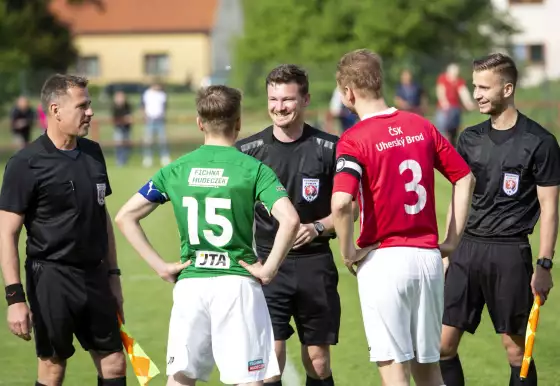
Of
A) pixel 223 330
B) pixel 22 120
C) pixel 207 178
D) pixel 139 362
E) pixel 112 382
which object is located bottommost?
pixel 112 382

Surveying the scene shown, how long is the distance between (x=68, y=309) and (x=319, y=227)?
1.55 m

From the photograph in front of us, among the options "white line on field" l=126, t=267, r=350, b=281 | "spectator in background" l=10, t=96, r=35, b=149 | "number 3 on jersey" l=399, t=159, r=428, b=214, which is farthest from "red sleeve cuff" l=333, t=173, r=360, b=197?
"spectator in background" l=10, t=96, r=35, b=149

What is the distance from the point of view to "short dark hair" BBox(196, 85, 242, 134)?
19.2 feet

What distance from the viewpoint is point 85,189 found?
6.40m

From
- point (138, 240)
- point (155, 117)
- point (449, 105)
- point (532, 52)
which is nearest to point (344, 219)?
point (138, 240)

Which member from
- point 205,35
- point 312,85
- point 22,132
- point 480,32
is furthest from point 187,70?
point 22,132

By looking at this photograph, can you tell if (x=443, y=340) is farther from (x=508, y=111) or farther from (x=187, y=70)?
(x=187, y=70)

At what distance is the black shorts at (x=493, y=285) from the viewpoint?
6988 millimetres

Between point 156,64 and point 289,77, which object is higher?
point 156,64

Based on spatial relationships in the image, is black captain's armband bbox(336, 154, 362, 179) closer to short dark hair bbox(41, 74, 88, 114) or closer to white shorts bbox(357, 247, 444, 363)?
white shorts bbox(357, 247, 444, 363)

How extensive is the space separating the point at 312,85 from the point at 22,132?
11863 millimetres

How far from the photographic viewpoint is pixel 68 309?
252 inches

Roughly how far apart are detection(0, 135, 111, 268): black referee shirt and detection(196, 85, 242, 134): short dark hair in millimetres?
917

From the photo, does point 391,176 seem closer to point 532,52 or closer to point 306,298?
point 306,298
